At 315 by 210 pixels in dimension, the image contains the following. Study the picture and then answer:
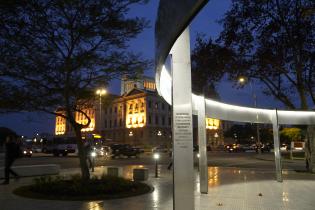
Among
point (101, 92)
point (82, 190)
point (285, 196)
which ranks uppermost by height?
point (101, 92)

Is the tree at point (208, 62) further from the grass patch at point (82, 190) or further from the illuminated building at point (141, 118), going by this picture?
the illuminated building at point (141, 118)

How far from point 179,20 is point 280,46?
57.6ft

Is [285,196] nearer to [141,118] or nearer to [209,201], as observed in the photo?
[209,201]

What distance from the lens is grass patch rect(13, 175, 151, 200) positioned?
1155cm

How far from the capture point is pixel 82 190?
11.7 metres

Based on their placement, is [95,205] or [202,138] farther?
[202,138]

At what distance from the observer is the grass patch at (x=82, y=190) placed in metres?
11.5

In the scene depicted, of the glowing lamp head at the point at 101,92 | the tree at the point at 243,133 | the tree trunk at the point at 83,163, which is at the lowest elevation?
the tree trunk at the point at 83,163

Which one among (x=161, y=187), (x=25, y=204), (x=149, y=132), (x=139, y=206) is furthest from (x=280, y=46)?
(x=149, y=132)

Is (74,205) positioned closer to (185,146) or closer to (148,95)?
(185,146)

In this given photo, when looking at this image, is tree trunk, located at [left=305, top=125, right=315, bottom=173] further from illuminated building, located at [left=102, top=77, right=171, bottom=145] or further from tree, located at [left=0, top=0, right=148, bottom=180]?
illuminated building, located at [left=102, top=77, right=171, bottom=145]

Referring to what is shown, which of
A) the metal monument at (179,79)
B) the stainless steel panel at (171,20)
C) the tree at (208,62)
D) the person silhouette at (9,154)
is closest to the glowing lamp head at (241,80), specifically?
the tree at (208,62)

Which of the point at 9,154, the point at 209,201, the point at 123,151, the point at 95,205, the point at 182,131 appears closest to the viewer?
the point at 182,131

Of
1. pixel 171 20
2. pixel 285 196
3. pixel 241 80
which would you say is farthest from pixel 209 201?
pixel 241 80
